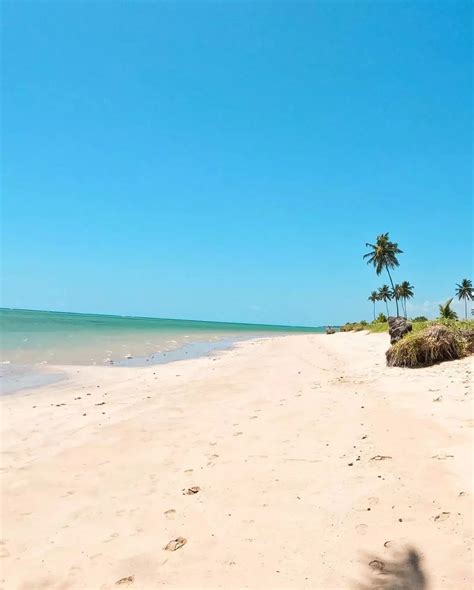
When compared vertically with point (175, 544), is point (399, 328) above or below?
above

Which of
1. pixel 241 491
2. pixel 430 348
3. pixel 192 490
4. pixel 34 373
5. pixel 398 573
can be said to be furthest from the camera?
pixel 34 373

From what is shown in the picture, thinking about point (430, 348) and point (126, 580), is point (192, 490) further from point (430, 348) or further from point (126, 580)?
point (430, 348)

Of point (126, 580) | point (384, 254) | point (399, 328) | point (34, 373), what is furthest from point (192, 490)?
point (384, 254)

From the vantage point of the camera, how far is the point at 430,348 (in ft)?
43.1

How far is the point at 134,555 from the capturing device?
13.3ft

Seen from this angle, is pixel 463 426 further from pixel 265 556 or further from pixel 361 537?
pixel 265 556

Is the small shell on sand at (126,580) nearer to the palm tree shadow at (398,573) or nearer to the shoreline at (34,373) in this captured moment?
the palm tree shadow at (398,573)

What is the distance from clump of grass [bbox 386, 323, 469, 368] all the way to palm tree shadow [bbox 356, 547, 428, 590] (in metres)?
10.4

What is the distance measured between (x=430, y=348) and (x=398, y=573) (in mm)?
10881

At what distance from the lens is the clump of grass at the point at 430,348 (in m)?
13.1

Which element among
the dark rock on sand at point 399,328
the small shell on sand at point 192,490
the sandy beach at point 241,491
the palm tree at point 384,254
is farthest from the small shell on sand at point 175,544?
the palm tree at point 384,254

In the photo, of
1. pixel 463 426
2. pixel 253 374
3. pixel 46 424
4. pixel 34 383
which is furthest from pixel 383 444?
pixel 34 383

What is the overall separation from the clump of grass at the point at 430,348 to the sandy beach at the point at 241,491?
3.06 meters

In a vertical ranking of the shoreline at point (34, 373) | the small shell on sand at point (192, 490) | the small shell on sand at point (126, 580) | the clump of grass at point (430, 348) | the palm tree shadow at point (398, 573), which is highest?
the clump of grass at point (430, 348)
